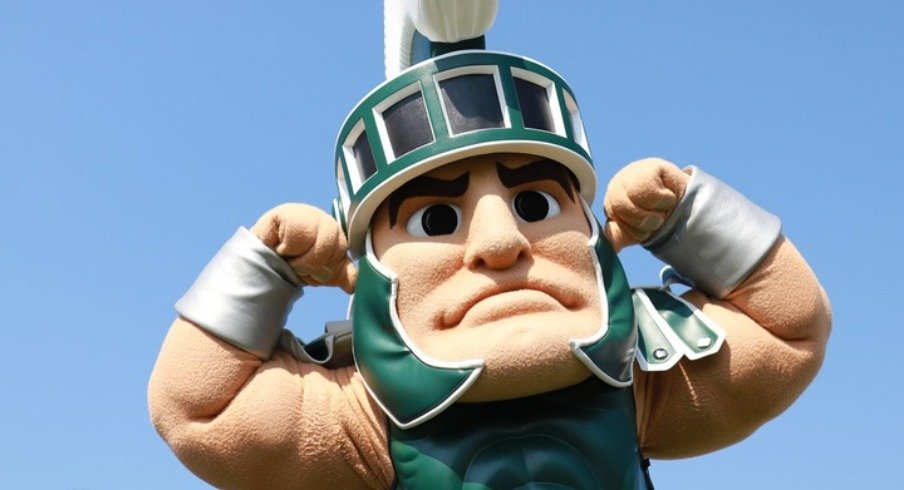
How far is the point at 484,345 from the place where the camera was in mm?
4082

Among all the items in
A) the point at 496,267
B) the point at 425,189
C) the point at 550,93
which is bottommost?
the point at 496,267

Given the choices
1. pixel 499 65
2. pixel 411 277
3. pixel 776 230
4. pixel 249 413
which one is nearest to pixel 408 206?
pixel 411 277

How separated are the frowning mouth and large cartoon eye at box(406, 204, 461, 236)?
0.91 feet

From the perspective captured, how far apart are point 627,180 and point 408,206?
727mm

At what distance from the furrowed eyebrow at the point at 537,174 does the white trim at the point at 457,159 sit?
0.03 meters

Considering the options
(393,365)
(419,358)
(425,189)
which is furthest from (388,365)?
(425,189)

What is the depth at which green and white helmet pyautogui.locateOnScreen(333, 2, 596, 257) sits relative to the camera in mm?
4336

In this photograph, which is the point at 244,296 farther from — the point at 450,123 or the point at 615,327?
the point at 615,327

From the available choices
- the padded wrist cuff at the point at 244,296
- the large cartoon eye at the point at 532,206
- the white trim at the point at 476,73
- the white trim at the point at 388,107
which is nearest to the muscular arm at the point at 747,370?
the large cartoon eye at the point at 532,206

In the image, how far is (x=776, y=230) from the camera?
15.1ft

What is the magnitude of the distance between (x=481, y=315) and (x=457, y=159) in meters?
0.52

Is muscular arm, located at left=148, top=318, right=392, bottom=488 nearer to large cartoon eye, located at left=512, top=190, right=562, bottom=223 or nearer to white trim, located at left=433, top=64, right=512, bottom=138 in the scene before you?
large cartoon eye, located at left=512, top=190, right=562, bottom=223

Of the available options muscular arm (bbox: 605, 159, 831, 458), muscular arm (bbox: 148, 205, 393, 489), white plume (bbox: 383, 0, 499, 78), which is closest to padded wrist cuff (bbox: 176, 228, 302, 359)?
muscular arm (bbox: 148, 205, 393, 489)

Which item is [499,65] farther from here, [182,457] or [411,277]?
[182,457]
